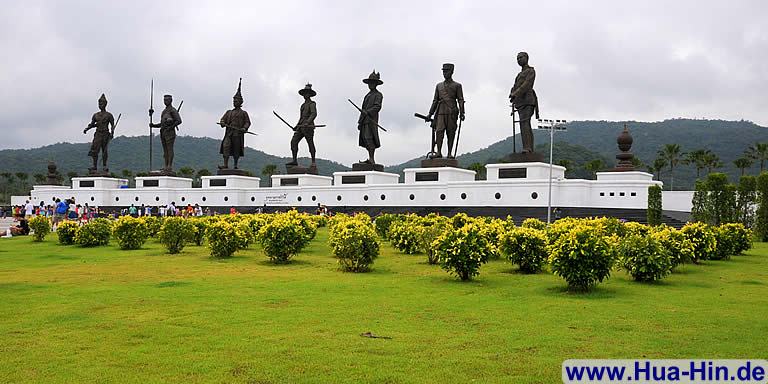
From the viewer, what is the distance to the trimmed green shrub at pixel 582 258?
8.88 meters

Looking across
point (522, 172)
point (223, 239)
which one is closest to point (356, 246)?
point (223, 239)

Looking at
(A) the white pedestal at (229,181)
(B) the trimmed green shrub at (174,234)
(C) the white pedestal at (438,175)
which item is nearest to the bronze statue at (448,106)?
(C) the white pedestal at (438,175)

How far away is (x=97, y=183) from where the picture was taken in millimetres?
38344

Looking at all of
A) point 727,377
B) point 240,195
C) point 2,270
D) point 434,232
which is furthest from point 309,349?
point 240,195

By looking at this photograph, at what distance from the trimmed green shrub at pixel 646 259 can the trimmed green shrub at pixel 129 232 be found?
11.8 m

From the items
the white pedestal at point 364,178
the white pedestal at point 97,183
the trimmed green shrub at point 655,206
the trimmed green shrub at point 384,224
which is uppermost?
the white pedestal at point 364,178

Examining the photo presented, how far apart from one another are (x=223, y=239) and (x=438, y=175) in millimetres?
16311

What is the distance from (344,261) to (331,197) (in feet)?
66.7

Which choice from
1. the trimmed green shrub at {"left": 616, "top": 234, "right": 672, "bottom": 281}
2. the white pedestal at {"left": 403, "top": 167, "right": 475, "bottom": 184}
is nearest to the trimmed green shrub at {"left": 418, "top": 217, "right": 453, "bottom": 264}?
the trimmed green shrub at {"left": 616, "top": 234, "right": 672, "bottom": 281}

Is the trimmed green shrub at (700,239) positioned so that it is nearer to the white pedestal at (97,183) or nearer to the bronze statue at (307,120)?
the bronze statue at (307,120)

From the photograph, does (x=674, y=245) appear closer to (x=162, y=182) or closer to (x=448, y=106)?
(x=448, y=106)

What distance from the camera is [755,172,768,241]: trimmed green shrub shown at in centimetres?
1931

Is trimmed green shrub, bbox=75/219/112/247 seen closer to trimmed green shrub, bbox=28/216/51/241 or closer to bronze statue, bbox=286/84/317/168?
trimmed green shrub, bbox=28/216/51/241

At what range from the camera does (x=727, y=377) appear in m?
4.80
